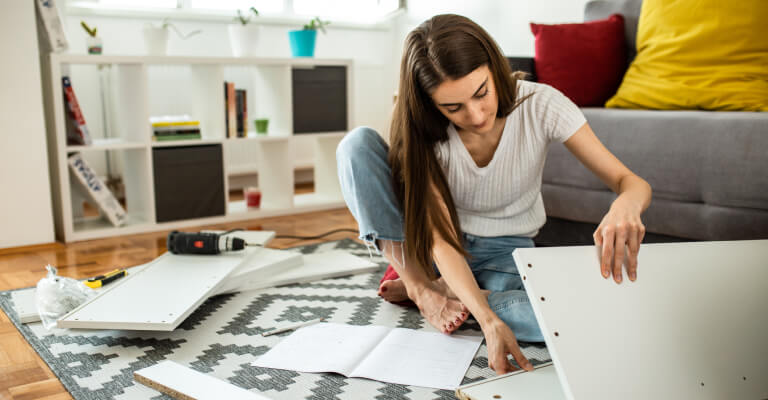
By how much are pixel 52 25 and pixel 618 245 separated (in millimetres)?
1992

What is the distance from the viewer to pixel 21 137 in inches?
83.0

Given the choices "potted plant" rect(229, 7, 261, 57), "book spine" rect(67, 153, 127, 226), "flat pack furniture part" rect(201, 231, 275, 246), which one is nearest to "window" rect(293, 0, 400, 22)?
"potted plant" rect(229, 7, 261, 57)

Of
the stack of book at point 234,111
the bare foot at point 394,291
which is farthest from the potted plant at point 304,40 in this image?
the bare foot at point 394,291

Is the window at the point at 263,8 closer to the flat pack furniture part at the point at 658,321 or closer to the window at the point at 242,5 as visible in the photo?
the window at the point at 242,5

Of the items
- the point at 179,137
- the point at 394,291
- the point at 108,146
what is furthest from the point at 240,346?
the point at 179,137

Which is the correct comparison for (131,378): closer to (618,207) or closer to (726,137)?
(618,207)

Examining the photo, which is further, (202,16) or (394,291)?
(202,16)

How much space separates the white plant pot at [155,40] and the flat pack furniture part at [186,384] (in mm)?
1640

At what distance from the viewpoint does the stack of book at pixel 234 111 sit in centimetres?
254

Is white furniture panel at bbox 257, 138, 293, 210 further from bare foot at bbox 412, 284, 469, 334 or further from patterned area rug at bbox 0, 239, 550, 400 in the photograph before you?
bare foot at bbox 412, 284, 469, 334

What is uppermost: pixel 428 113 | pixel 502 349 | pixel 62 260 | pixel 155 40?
pixel 155 40

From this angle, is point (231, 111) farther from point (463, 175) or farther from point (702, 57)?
point (702, 57)

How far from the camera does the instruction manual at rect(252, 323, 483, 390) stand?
3.61ft

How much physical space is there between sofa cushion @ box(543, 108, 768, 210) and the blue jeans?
398mm
